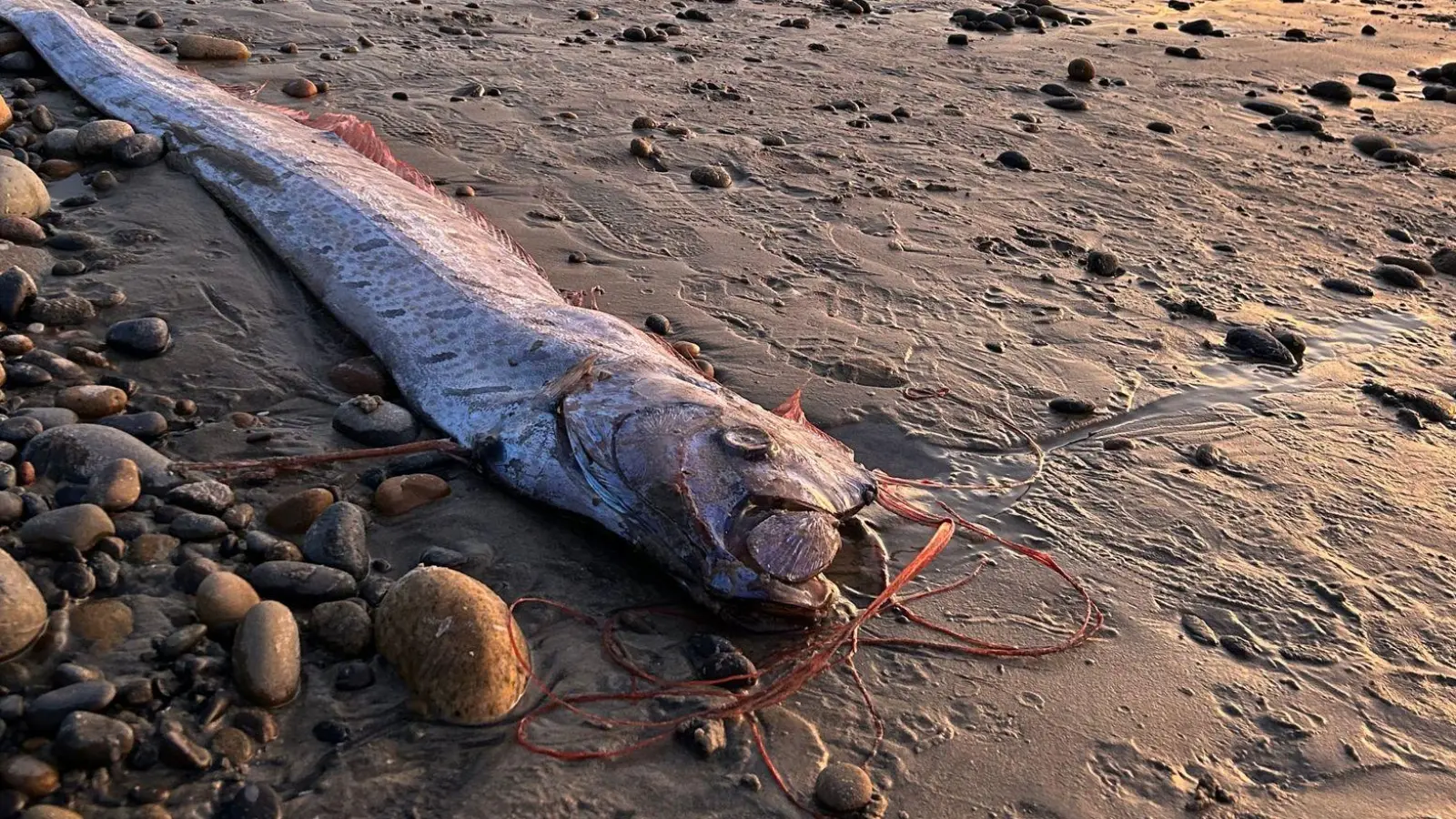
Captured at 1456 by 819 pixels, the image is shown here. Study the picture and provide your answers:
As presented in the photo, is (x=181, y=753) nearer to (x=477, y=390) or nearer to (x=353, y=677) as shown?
(x=353, y=677)

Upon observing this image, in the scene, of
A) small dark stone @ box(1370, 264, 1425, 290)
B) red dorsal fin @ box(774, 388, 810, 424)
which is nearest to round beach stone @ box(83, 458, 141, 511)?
red dorsal fin @ box(774, 388, 810, 424)

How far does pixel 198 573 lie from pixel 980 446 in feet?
9.87

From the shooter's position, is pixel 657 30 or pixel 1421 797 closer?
pixel 1421 797

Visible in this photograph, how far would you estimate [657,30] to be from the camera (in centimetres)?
1095

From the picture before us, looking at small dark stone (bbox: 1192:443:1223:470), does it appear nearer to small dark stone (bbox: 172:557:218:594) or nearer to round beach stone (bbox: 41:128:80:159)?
small dark stone (bbox: 172:557:218:594)

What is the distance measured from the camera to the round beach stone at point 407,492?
155 inches

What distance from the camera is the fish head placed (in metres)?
3.47

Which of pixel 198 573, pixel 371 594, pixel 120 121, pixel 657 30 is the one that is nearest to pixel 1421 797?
pixel 371 594

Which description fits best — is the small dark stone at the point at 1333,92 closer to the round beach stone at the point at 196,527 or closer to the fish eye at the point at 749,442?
the fish eye at the point at 749,442

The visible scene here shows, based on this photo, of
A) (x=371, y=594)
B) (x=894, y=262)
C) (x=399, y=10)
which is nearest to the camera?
(x=371, y=594)

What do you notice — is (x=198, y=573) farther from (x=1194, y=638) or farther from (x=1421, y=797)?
(x=1421, y=797)

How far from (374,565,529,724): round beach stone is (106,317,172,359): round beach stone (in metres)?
2.01

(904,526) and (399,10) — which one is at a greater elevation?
(904,526)

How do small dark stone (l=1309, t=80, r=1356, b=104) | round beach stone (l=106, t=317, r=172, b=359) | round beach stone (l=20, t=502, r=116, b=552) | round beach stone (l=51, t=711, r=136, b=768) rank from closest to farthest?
round beach stone (l=51, t=711, r=136, b=768) < round beach stone (l=20, t=502, r=116, b=552) < round beach stone (l=106, t=317, r=172, b=359) < small dark stone (l=1309, t=80, r=1356, b=104)
